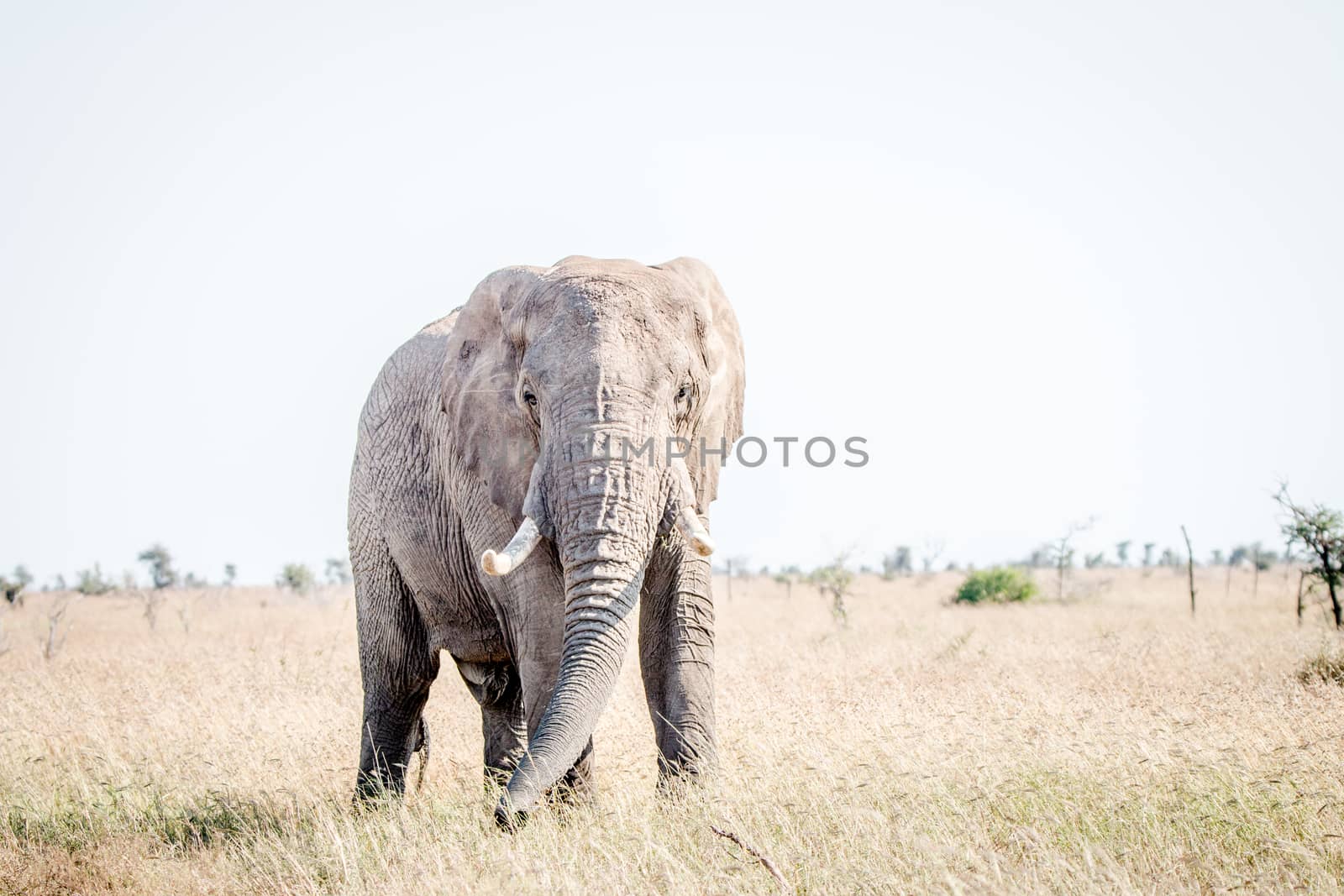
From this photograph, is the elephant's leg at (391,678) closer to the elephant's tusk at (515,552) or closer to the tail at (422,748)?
the tail at (422,748)

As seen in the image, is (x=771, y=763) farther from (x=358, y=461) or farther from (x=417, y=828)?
(x=358, y=461)

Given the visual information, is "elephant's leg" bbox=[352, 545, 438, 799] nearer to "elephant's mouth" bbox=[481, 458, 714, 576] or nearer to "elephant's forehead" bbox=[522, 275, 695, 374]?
"elephant's mouth" bbox=[481, 458, 714, 576]

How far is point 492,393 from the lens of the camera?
6.15 meters

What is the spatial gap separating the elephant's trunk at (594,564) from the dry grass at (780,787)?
64 cm

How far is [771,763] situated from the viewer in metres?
6.93

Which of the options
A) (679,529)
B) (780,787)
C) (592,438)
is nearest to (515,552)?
(592,438)

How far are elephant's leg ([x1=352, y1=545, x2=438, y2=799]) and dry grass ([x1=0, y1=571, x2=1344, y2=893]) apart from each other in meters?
0.35

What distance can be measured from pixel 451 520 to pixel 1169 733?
428 centimetres

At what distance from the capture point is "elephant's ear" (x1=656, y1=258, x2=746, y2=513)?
6.11 m

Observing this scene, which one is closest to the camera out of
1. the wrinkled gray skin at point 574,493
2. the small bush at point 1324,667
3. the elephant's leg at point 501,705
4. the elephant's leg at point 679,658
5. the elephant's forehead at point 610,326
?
the wrinkled gray skin at point 574,493

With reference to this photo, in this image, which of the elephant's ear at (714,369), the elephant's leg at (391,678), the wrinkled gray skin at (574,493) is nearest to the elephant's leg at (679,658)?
the wrinkled gray skin at (574,493)

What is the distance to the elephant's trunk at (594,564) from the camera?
5.41 m

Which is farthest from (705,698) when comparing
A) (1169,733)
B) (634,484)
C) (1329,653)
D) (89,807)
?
(1329,653)

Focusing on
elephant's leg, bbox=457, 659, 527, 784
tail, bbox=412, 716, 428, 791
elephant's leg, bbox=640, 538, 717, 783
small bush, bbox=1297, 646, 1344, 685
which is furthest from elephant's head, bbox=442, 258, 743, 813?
small bush, bbox=1297, 646, 1344, 685
